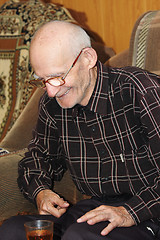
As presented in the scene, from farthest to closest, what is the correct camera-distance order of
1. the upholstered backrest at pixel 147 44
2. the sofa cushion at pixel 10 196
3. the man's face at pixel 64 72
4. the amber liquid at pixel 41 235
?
the upholstered backrest at pixel 147 44 < the sofa cushion at pixel 10 196 < the man's face at pixel 64 72 < the amber liquid at pixel 41 235

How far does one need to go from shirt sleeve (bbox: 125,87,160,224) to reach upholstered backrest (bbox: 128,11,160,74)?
34cm

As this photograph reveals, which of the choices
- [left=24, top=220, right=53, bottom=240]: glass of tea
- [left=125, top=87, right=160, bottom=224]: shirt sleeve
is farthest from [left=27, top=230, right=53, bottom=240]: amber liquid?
[left=125, top=87, right=160, bottom=224]: shirt sleeve

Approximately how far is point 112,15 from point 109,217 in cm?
156

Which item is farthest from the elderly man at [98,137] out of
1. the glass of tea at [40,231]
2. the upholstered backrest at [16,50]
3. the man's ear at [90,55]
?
the upholstered backrest at [16,50]

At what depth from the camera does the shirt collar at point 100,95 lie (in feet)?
4.50

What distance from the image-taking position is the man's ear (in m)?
1.36

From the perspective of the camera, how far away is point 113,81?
1.41 meters

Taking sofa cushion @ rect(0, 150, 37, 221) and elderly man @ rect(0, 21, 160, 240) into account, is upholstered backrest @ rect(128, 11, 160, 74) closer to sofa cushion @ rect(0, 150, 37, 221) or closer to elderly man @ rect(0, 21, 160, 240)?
elderly man @ rect(0, 21, 160, 240)

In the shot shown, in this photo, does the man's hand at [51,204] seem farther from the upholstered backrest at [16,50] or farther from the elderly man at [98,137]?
the upholstered backrest at [16,50]

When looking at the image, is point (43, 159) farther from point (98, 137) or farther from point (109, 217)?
point (109, 217)

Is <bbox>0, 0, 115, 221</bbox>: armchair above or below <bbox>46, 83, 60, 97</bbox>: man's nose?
below

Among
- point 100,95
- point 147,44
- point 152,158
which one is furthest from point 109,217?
point 147,44

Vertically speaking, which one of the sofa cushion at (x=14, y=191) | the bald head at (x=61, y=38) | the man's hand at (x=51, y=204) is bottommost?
the sofa cushion at (x=14, y=191)

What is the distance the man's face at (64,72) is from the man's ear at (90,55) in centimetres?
1
